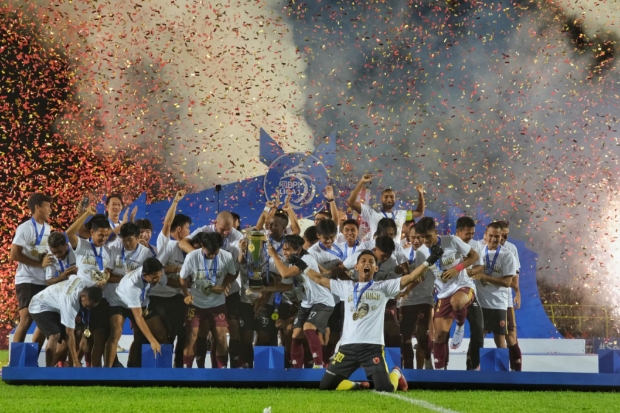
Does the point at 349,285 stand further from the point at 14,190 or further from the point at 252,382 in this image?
the point at 14,190

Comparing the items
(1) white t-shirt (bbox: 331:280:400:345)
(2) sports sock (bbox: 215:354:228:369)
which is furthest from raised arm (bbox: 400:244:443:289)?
(2) sports sock (bbox: 215:354:228:369)

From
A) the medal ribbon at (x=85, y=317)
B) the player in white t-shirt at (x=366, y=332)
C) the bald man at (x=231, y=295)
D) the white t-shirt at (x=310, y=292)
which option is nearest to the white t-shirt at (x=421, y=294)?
the white t-shirt at (x=310, y=292)

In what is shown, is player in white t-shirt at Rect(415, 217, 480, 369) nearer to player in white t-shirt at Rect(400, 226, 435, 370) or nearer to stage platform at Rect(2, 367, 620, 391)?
player in white t-shirt at Rect(400, 226, 435, 370)

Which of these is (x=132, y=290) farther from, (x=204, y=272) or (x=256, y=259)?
(x=256, y=259)

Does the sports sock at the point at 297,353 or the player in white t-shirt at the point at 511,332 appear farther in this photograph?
the player in white t-shirt at the point at 511,332

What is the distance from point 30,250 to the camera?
1048cm

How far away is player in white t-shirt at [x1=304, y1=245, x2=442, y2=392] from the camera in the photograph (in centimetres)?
870

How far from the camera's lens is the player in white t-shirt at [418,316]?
10383mm

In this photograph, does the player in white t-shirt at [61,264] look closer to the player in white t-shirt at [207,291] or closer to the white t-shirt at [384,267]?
the player in white t-shirt at [207,291]

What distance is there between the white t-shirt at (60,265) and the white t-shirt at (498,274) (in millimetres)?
Answer: 4847

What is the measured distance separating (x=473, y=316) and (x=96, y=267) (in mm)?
4360

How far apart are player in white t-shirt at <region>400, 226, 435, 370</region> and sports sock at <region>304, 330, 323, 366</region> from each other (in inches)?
46.5

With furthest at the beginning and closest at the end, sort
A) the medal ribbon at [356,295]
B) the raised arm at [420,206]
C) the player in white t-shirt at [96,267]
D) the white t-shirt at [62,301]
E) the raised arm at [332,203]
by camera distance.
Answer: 1. the raised arm at [420,206]
2. the raised arm at [332,203]
3. the player in white t-shirt at [96,267]
4. the white t-shirt at [62,301]
5. the medal ribbon at [356,295]

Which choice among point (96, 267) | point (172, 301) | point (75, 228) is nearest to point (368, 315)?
point (172, 301)
